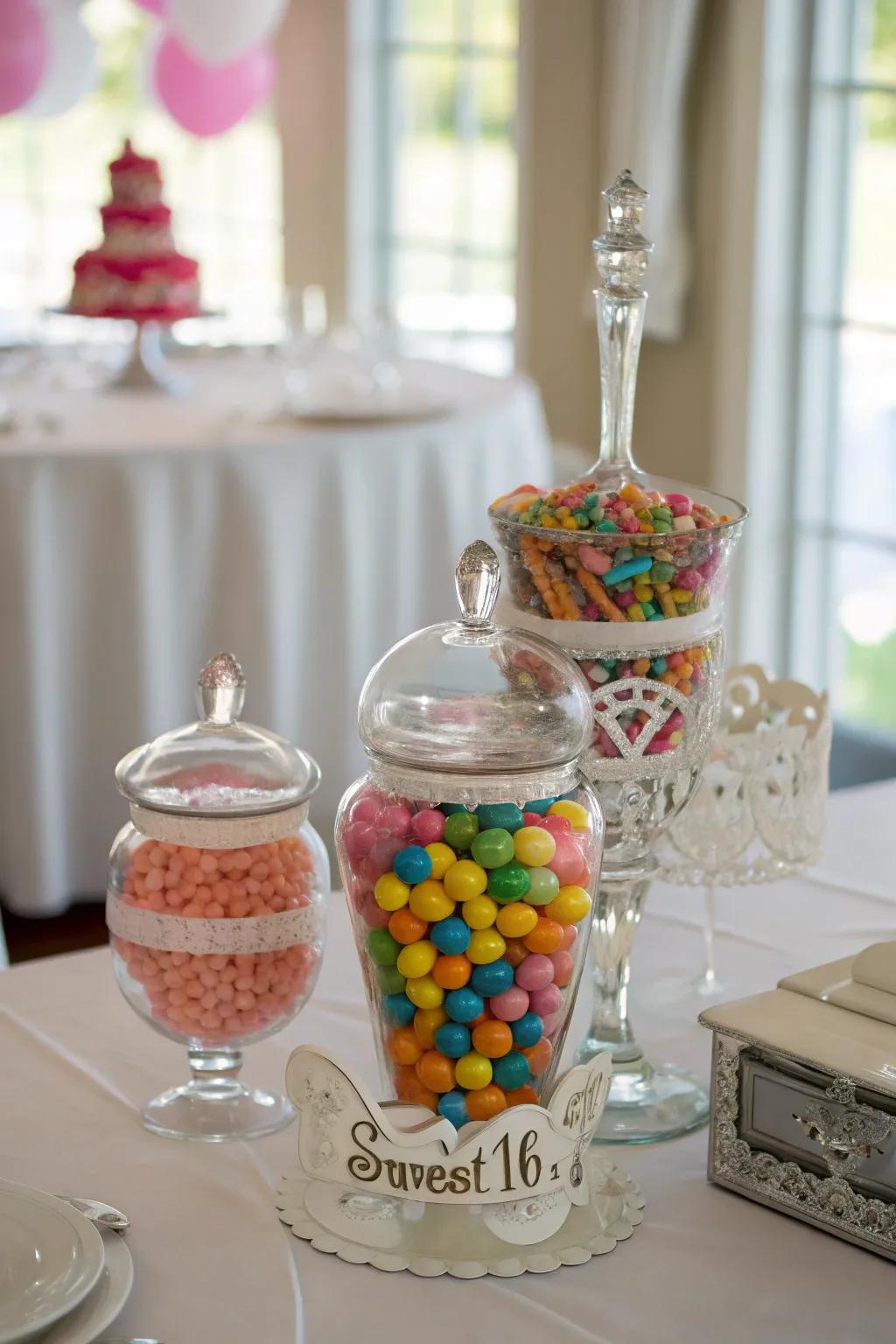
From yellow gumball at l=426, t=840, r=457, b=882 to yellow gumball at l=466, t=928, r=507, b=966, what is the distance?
33mm

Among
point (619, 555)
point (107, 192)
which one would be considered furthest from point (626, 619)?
point (107, 192)

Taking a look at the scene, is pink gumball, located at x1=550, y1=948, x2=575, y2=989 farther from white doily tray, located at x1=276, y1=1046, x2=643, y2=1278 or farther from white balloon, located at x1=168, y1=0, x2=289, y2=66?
white balloon, located at x1=168, y1=0, x2=289, y2=66

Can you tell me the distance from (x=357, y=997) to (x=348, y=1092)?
307 mm

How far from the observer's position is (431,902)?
0.83m

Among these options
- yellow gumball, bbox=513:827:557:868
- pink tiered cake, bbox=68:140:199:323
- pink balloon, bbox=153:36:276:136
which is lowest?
yellow gumball, bbox=513:827:557:868

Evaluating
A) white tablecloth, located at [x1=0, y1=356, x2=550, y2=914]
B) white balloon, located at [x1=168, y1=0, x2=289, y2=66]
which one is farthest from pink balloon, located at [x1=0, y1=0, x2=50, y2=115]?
white tablecloth, located at [x1=0, y1=356, x2=550, y2=914]

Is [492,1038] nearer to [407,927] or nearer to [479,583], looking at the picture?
[407,927]

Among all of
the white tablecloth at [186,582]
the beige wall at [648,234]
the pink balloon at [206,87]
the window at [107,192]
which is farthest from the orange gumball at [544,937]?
the window at [107,192]

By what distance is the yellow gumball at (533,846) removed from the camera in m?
0.84

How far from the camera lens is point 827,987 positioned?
2.99ft

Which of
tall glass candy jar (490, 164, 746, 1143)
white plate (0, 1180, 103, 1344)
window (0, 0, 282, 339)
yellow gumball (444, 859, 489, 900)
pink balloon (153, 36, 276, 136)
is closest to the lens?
white plate (0, 1180, 103, 1344)

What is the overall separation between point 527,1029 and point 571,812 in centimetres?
11

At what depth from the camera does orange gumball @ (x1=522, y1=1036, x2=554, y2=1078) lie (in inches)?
34.1

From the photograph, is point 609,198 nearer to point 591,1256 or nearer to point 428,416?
point 591,1256
